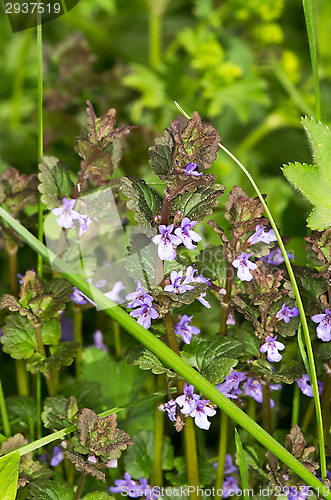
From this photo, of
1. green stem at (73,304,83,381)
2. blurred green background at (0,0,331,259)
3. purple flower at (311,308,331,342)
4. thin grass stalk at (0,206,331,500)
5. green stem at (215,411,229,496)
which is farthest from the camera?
blurred green background at (0,0,331,259)

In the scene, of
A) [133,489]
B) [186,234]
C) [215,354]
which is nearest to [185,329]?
[215,354]

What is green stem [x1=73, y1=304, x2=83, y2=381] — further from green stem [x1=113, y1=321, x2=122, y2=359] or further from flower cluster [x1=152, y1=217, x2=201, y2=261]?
flower cluster [x1=152, y1=217, x2=201, y2=261]

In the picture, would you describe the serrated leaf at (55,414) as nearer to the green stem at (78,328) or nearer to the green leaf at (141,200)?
the green stem at (78,328)

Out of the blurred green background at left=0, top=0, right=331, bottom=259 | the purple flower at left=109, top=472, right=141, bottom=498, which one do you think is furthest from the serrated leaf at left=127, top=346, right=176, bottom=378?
the blurred green background at left=0, top=0, right=331, bottom=259

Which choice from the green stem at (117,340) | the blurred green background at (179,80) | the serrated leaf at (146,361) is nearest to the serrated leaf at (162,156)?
the serrated leaf at (146,361)

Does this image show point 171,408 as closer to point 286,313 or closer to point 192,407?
point 192,407

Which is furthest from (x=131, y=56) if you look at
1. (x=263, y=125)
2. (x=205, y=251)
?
(x=205, y=251)
